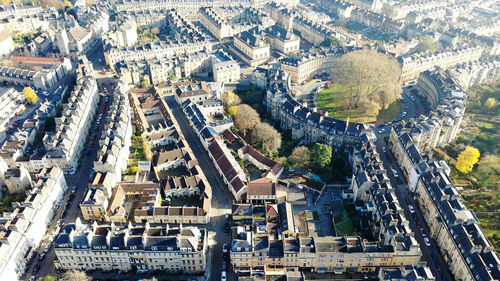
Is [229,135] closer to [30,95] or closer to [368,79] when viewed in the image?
[368,79]

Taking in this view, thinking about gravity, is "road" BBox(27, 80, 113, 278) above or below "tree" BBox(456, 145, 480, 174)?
below

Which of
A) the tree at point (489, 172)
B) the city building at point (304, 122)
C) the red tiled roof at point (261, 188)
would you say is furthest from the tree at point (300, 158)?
the tree at point (489, 172)

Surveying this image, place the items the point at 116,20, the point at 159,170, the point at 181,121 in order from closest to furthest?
the point at 159,170, the point at 181,121, the point at 116,20

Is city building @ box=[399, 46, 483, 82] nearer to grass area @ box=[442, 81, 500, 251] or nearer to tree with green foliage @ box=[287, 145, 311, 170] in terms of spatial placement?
grass area @ box=[442, 81, 500, 251]

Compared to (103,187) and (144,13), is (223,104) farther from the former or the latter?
(144,13)

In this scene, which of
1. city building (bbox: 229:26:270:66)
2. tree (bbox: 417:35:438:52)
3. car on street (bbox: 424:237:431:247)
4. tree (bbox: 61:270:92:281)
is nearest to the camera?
tree (bbox: 61:270:92:281)

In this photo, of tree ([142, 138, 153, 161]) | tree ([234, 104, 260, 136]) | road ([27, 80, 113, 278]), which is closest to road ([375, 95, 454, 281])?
tree ([234, 104, 260, 136])

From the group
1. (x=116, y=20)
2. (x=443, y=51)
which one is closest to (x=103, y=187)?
(x=116, y=20)
